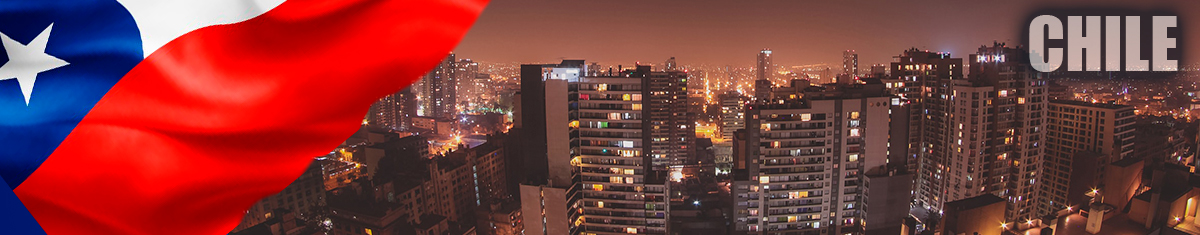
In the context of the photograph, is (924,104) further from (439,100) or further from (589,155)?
(439,100)

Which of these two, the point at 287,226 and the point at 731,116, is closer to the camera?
the point at 287,226

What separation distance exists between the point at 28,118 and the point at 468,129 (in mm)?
19409

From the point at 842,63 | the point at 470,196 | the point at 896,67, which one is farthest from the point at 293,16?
the point at 842,63

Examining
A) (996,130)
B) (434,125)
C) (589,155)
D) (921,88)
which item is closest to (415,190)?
(589,155)

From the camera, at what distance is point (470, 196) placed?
39.2 ft

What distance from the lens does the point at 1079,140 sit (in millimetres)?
10805

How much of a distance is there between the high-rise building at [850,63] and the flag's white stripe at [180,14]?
68.5ft

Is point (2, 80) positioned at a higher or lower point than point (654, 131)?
higher

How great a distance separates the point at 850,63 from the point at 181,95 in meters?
21.5

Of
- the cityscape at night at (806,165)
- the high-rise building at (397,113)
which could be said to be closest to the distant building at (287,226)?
the cityscape at night at (806,165)

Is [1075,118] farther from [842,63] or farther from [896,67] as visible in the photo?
[842,63]

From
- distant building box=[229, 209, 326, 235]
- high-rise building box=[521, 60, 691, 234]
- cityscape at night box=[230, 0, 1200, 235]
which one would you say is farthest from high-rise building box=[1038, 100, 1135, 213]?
distant building box=[229, 209, 326, 235]

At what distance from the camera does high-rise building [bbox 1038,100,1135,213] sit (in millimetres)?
10500

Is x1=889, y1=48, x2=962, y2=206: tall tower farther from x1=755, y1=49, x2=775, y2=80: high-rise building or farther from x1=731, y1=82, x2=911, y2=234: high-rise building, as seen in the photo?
x1=755, y1=49, x2=775, y2=80: high-rise building
